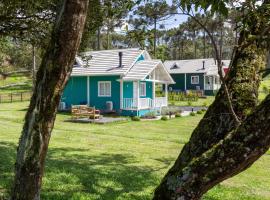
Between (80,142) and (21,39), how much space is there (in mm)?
6373

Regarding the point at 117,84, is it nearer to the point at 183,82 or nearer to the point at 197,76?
the point at 197,76

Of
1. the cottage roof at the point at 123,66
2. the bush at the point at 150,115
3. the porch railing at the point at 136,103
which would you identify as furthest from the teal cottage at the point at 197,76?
the bush at the point at 150,115

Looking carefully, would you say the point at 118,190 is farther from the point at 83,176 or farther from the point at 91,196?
the point at 83,176

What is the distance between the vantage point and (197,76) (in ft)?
189

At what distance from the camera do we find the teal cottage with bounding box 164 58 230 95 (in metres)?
56.8

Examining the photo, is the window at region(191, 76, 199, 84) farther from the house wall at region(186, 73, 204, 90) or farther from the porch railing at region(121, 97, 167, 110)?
the porch railing at region(121, 97, 167, 110)

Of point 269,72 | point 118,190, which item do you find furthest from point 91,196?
point 269,72

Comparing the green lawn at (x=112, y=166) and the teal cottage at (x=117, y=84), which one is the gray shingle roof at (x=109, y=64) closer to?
the teal cottage at (x=117, y=84)

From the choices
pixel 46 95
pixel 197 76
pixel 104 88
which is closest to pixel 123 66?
pixel 104 88

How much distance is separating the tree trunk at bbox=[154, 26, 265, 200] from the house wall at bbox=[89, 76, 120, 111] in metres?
27.1

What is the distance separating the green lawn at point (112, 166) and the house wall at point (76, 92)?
37.7 ft

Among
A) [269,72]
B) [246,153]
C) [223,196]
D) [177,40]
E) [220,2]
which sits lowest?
[223,196]

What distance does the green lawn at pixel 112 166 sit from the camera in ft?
27.5

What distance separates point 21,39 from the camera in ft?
37.3
